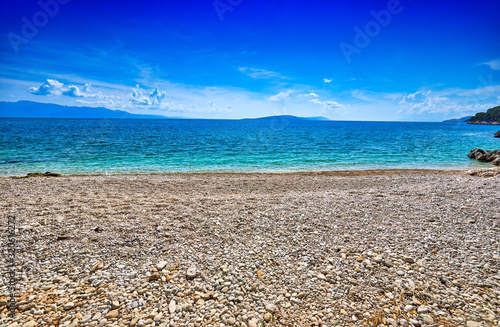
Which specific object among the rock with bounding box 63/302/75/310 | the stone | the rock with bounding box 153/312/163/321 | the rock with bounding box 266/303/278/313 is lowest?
the rock with bounding box 266/303/278/313

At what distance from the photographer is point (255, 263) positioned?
217 inches

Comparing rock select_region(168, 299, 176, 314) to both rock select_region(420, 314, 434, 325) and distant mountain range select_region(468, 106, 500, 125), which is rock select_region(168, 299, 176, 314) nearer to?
rock select_region(420, 314, 434, 325)

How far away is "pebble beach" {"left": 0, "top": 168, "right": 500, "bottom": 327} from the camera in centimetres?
406

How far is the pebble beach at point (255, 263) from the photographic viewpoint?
→ 4.06 metres

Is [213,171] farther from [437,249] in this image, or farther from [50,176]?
[437,249]

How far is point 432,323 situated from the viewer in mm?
3854

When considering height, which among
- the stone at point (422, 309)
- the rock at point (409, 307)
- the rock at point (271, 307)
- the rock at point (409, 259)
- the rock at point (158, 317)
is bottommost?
the rock at point (271, 307)

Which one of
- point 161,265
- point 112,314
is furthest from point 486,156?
point 112,314

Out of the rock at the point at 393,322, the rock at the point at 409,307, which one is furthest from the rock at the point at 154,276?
the rock at the point at 409,307

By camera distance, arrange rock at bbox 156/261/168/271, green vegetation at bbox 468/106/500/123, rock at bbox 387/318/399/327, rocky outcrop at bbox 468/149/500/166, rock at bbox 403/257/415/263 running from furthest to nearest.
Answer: green vegetation at bbox 468/106/500/123
rocky outcrop at bbox 468/149/500/166
rock at bbox 403/257/415/263
rock at bbox 156/261/168/271
rock at bbox 387/318/399/327

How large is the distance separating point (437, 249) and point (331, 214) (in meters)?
3.16

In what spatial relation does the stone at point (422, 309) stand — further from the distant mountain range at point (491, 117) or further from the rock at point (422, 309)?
the distant mountain range at point (491, 117)

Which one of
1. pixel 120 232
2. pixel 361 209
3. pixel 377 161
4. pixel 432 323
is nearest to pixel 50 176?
pixel 120 232

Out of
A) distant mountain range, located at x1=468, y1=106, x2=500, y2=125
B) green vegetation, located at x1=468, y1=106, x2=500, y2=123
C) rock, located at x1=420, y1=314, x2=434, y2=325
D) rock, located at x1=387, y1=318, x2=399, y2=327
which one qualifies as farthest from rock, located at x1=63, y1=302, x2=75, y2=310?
green vegetation, located at x1=468, y1=106, x2=500, y2=123
